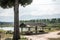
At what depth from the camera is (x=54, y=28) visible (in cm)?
1059

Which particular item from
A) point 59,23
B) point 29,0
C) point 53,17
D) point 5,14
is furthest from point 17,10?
point 59,23

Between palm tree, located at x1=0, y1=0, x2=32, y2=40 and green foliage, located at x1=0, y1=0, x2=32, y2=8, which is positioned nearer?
palm tree, located at x1=0, y1=0, x2=32, y2=40

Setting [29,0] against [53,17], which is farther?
[53,17]

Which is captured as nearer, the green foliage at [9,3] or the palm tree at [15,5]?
the palm tree at [15,5]

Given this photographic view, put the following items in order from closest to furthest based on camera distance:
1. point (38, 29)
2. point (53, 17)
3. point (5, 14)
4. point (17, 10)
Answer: point (17, 10) < point (5, 14) < point (53, 17) < point (38, 29)

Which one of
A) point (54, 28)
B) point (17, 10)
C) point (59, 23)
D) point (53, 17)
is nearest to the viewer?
point (17, 10)

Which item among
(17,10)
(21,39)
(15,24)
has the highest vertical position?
(17,10)

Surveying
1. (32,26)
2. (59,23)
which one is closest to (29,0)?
(59,23)

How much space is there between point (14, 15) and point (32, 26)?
3.75 meters

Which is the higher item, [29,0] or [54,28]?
[29,0]

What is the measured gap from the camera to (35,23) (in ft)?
36.1

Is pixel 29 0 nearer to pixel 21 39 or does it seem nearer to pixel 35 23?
pixel 21 39

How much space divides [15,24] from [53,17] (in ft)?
7.79

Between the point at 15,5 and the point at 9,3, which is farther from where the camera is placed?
the point at 9,3
